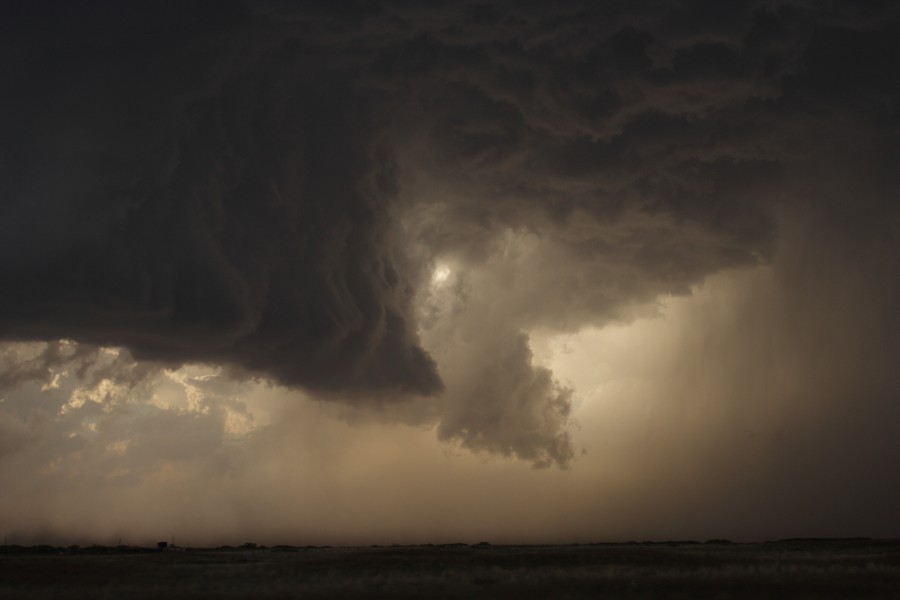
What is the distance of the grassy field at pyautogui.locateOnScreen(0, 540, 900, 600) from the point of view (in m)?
50.4

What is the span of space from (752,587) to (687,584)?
4659 millimetres

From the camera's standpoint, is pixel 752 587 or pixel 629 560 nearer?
pixel 752 587

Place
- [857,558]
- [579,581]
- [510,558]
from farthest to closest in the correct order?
[510,558] → [857,558] → [579,581]

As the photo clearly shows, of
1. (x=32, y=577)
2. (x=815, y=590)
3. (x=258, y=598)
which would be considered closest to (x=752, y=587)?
(x=815, y=590)

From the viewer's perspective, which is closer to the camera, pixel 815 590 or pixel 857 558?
pixel 815 590

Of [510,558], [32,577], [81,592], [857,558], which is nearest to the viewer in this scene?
[81,592]

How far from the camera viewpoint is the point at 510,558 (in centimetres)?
8631

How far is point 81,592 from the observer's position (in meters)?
53.2

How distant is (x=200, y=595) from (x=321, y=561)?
31.3m

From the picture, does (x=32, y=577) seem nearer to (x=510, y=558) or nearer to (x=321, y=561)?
(x=321, y=561)

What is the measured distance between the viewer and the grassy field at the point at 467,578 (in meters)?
50.4

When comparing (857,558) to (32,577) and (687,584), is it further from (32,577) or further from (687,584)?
(32,577)

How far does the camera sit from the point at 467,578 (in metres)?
60.3

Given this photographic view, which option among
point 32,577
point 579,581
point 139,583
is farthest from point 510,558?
point 32,577
